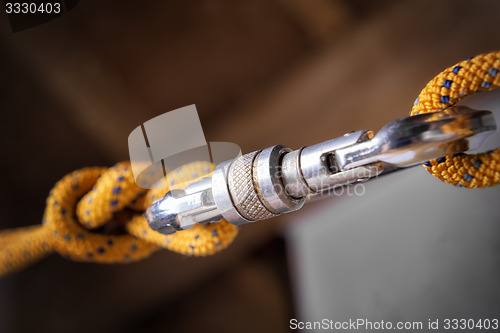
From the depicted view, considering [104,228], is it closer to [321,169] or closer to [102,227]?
[102,227]

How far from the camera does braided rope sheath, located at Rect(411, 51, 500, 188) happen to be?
0.91ft

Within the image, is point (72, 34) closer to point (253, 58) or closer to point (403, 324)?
point (253, 58)

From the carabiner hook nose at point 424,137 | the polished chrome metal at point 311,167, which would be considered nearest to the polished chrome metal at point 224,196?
the polished chrome metal at point 311,167

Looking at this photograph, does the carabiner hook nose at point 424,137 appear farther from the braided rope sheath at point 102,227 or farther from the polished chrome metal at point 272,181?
the braided rope sheath at point 102,227

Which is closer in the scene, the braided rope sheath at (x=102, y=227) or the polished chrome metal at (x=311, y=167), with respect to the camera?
the polished chrome metal at (x=311, y=167)

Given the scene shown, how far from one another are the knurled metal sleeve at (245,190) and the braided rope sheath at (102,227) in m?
0.11

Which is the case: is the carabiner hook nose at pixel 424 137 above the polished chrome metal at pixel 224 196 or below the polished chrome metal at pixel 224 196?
above

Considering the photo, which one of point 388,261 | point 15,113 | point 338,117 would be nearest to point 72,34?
point 15,113

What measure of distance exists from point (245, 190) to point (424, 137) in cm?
14

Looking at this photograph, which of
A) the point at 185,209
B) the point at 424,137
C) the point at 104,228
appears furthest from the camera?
the point at 104,228

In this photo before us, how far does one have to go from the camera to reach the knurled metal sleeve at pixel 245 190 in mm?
310

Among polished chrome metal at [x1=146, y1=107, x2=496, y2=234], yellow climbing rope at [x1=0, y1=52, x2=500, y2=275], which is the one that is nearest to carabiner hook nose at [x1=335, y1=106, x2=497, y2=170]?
polished chrome metal at [x1=146, y1=107, x2=496, y2=234]

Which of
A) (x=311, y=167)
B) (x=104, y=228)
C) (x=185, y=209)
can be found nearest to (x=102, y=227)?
(x=104, y=228)

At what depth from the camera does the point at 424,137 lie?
0.78ft
